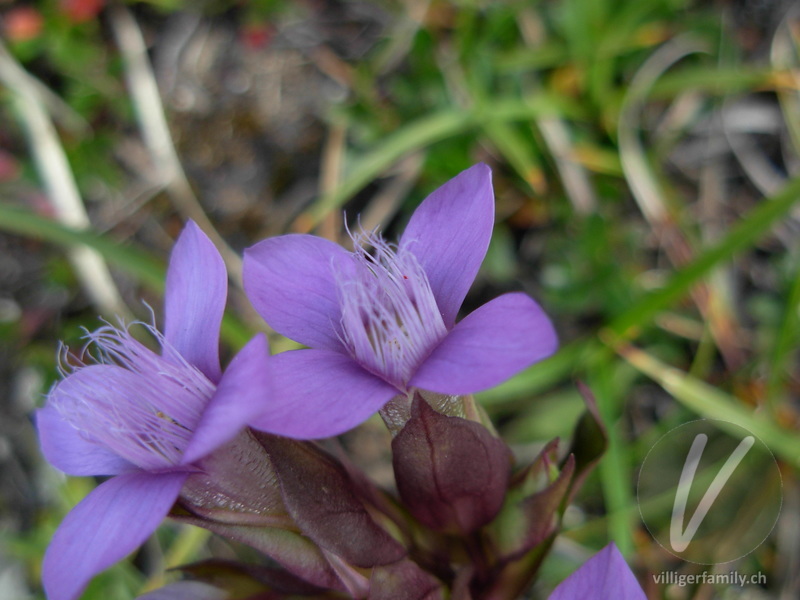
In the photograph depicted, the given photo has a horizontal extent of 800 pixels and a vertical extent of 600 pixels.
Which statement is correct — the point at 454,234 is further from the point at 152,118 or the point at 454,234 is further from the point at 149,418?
the point at 152,118


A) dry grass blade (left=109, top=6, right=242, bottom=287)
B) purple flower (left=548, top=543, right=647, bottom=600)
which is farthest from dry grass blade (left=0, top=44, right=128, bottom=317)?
purple flower (left=548, top=543, right=647, bottom=600)

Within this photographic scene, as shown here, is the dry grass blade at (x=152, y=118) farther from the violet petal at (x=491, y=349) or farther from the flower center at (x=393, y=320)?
the violet petal at (x=491, y=349)

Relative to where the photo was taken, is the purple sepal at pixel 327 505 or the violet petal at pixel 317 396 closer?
the violet petal at pixel 317 396

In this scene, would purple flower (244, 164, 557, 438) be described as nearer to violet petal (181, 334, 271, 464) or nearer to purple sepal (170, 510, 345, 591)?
violet petal (181, 334, 271, 464)

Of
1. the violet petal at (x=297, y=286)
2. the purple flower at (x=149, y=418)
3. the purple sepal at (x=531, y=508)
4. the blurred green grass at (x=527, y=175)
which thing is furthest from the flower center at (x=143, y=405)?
the blurred green grass at (x=527, y=175)

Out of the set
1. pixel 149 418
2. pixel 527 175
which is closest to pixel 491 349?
pixel 149 418

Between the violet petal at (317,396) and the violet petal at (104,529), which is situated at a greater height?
the violet petal at (317,396)

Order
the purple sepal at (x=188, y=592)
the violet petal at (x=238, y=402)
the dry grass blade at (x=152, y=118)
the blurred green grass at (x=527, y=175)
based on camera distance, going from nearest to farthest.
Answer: the violet petal at (x=238, y=402) < the purple sepal at (x=188, y=592) < the blurred green grass at (x=527, y=175) < the dry grass blade at (x=152, y=118)
